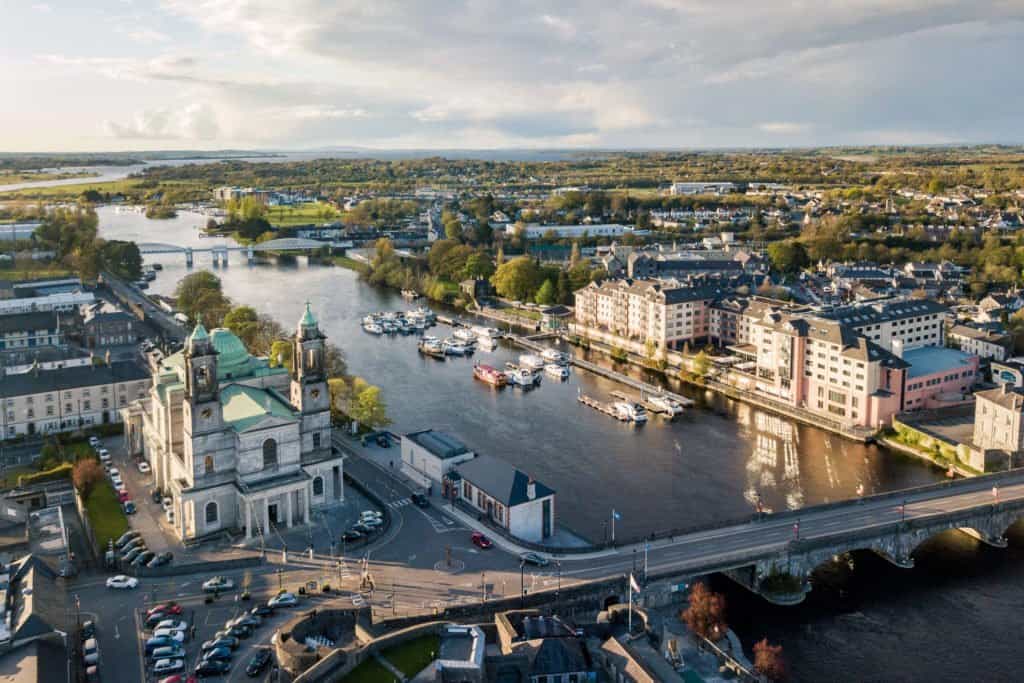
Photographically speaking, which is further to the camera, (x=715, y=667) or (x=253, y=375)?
(x=253, y=375)

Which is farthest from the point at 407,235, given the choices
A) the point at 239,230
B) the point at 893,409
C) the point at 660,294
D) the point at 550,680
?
the point at 550,680

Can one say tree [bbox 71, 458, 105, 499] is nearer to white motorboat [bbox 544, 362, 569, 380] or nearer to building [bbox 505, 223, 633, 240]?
white motorboat [bbox 544, 362, 569, 380]

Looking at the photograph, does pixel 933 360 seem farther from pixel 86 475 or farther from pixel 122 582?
pixel 86 475

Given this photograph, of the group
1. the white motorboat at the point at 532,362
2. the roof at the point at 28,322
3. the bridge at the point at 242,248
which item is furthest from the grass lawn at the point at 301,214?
the white motorboat at the point at 532,362

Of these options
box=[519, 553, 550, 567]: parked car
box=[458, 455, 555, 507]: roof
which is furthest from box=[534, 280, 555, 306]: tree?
box=[519, 553, 550, 567]: parked car

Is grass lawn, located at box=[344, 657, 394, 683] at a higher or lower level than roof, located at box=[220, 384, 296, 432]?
lower

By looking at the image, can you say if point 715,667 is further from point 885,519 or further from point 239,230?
point 239,230

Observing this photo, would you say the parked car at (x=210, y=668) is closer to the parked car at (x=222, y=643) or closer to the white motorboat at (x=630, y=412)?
the parked car at (x=222, y=643)
